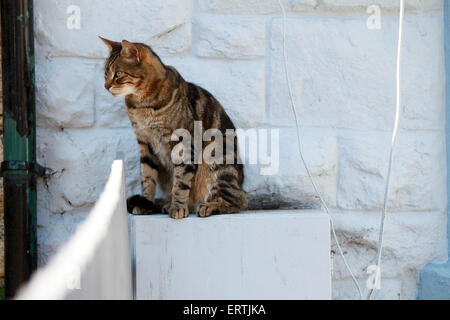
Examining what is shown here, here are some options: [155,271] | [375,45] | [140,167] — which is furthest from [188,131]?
[375,45]

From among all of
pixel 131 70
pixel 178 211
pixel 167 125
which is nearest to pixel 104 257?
pixel 178 211

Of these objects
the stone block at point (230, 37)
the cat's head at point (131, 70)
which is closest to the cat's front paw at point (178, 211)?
the cat's head at point (131, 70)

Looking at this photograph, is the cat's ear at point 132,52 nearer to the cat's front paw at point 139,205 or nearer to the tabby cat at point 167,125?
the tabby cat at point 167,125

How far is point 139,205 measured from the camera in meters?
1.97

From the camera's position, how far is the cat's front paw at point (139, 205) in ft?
6.39

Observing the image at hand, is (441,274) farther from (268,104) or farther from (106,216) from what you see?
(106,216)

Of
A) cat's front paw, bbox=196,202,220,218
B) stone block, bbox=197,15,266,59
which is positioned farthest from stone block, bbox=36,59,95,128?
cat's front paw, bbox=196,202,220,218

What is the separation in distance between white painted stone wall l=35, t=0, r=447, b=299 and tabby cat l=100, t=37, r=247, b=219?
14 cm

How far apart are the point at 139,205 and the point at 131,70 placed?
55 cm

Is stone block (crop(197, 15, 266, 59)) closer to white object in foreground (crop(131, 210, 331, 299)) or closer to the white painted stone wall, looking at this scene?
the white painted stone wall

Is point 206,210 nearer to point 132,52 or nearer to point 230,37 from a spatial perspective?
point 132,52

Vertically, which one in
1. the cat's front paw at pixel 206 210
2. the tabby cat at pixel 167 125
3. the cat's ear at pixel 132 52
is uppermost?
the cat's ear at pixel 132 52

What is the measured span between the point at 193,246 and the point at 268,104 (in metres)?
0.77

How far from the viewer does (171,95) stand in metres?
1.97
